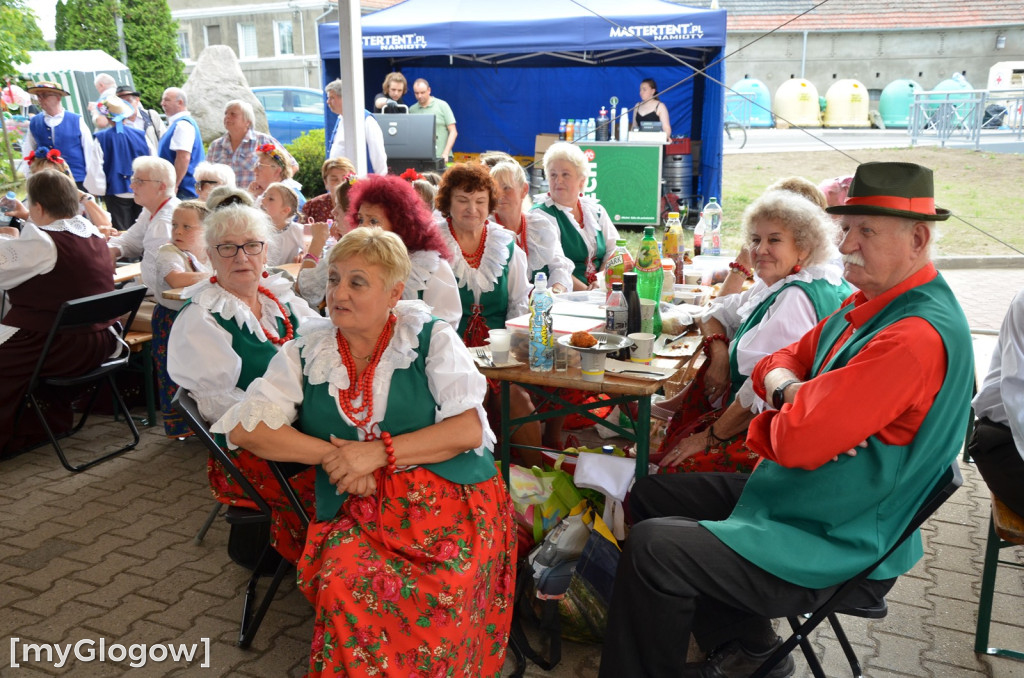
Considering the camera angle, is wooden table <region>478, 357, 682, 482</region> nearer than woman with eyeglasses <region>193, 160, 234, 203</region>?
Yes

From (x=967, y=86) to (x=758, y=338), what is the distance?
7361 millimetres

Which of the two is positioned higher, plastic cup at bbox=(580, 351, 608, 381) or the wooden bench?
plastic cup at bbox=(580, 351, 608, 381)

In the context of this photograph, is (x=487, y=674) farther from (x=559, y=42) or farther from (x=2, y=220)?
(x=559, y=42)

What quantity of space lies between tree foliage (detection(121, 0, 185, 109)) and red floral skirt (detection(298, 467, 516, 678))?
20.6 m

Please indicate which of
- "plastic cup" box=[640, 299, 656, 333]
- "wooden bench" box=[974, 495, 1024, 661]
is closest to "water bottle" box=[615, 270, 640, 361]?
"plastic cup" box=[640, 299, 656, 333]

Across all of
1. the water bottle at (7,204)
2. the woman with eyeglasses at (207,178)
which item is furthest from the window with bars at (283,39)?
the woman with eyeglasses at (207,178)

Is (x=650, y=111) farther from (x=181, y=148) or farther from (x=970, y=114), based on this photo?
(x=181, y=148)

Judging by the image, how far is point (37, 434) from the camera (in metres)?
4.56

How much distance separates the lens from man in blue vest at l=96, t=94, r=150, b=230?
8359 millimetres

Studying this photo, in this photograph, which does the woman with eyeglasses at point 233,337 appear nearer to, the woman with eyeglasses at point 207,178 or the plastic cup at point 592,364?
the plastic cup at point 592,364

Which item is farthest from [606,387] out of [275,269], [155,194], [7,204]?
[7,204]

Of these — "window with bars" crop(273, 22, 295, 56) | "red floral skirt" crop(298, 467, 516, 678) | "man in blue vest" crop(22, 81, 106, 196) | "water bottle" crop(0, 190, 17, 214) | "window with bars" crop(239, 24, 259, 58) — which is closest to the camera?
"red floral skirt" crop(298, 467, 516, 678)

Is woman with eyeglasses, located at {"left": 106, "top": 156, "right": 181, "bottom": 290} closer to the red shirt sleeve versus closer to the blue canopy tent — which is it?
the red shirt sleeve

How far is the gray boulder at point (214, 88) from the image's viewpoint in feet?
61.4
